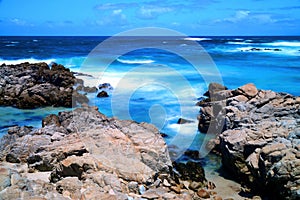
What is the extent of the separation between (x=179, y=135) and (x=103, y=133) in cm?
497

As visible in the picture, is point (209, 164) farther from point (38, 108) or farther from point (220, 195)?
point (38, 108)

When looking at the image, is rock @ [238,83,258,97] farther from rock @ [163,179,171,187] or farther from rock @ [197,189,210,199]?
rock @ [163,179,171,187]

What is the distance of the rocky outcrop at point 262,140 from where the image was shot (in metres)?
8.43

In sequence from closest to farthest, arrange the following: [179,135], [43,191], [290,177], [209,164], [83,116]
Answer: [43,191] < [290,177] < [209,164] < [83,116] < [179,135]

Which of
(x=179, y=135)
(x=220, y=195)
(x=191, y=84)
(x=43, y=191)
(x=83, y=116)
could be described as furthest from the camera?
(x=191, y=84)

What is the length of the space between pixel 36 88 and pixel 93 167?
13.2 m

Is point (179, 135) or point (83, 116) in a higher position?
point (83, 116)

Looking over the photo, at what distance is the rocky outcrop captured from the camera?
27.7ft

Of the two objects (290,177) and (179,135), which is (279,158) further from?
(179,135)

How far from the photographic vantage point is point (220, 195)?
9070 mm

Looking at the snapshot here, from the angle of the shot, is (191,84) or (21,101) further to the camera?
(191,84)

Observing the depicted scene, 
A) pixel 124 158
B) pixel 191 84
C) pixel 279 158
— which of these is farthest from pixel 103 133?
pixel 191 84

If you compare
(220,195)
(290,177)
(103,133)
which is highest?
(103,133)

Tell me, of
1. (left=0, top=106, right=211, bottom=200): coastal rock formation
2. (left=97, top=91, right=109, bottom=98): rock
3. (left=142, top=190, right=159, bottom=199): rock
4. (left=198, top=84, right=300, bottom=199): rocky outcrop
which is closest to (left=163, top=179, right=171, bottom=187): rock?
(left=0, top=106, right=211, bottom=200): coastal rock formation
